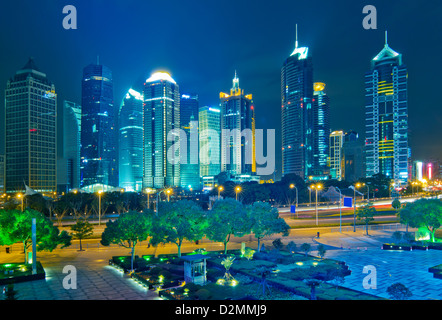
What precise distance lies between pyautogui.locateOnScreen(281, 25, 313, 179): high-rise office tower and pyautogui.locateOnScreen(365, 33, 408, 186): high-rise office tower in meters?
32.4

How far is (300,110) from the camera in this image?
627 feet

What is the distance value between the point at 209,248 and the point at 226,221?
6618mm

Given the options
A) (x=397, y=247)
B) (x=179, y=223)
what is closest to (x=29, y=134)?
(x=179, y=223)

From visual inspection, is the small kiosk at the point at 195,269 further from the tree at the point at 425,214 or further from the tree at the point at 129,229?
the tree at the point at 425,214

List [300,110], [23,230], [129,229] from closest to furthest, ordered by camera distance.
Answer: [129,229]
[23,230]
[300,110]

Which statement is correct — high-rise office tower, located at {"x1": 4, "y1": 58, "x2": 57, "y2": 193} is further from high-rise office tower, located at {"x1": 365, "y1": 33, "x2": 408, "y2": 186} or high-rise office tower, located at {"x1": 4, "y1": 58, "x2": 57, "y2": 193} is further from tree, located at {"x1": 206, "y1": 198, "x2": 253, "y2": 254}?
high-rise office tower, located at {"x1": 365, "y1": 33, "x2": 408, "y2": 186}

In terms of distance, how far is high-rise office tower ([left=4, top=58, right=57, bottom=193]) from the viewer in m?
131

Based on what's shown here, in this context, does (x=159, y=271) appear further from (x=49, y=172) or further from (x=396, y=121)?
(x=396, y=121)

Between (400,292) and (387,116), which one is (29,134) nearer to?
(400,292)

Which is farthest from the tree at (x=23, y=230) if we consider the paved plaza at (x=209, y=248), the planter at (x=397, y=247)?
the planter at (x=397, y=247)

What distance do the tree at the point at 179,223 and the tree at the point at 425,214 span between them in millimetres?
24153

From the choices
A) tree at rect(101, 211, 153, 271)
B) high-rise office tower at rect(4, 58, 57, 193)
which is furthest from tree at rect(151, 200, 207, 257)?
high-rise office tower at rect(4, 58, 57, 193)

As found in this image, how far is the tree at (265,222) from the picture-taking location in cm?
3222
